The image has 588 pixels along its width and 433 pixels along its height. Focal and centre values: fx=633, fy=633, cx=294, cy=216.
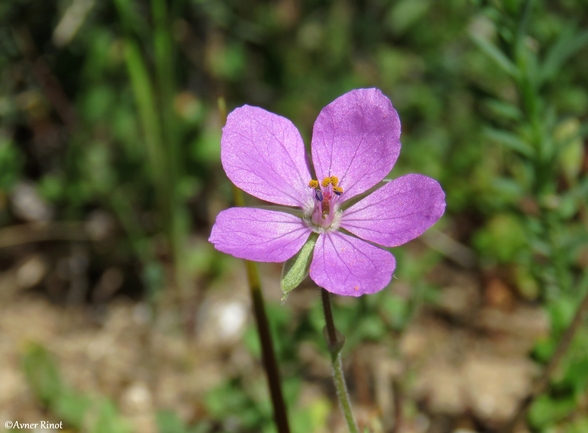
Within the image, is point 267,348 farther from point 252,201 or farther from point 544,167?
point 252,201

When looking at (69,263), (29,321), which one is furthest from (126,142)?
(29,321)

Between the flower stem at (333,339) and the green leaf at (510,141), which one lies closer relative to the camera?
the flower stem at (333,339)

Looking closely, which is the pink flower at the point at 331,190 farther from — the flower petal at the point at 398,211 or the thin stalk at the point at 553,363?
the thin stalk at the point at 553,363

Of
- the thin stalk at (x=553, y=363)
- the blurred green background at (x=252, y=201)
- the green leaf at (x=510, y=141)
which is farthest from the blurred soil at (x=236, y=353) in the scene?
the green leaf at (x=510, y=141)

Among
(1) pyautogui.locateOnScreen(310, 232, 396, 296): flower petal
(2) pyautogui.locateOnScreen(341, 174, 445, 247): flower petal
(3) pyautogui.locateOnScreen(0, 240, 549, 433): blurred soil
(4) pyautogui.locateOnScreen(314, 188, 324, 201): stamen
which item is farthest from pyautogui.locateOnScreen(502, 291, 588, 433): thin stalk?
(4) pyautogui.locateOnScreen(314, 188, 324, 201): stamen

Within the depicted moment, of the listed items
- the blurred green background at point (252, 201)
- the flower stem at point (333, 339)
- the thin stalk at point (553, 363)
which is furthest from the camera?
the blurred green background at point (252, 201)

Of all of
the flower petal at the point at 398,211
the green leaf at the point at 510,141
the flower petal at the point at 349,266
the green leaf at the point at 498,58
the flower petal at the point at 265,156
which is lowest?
the flower petal at the point at 349,266
